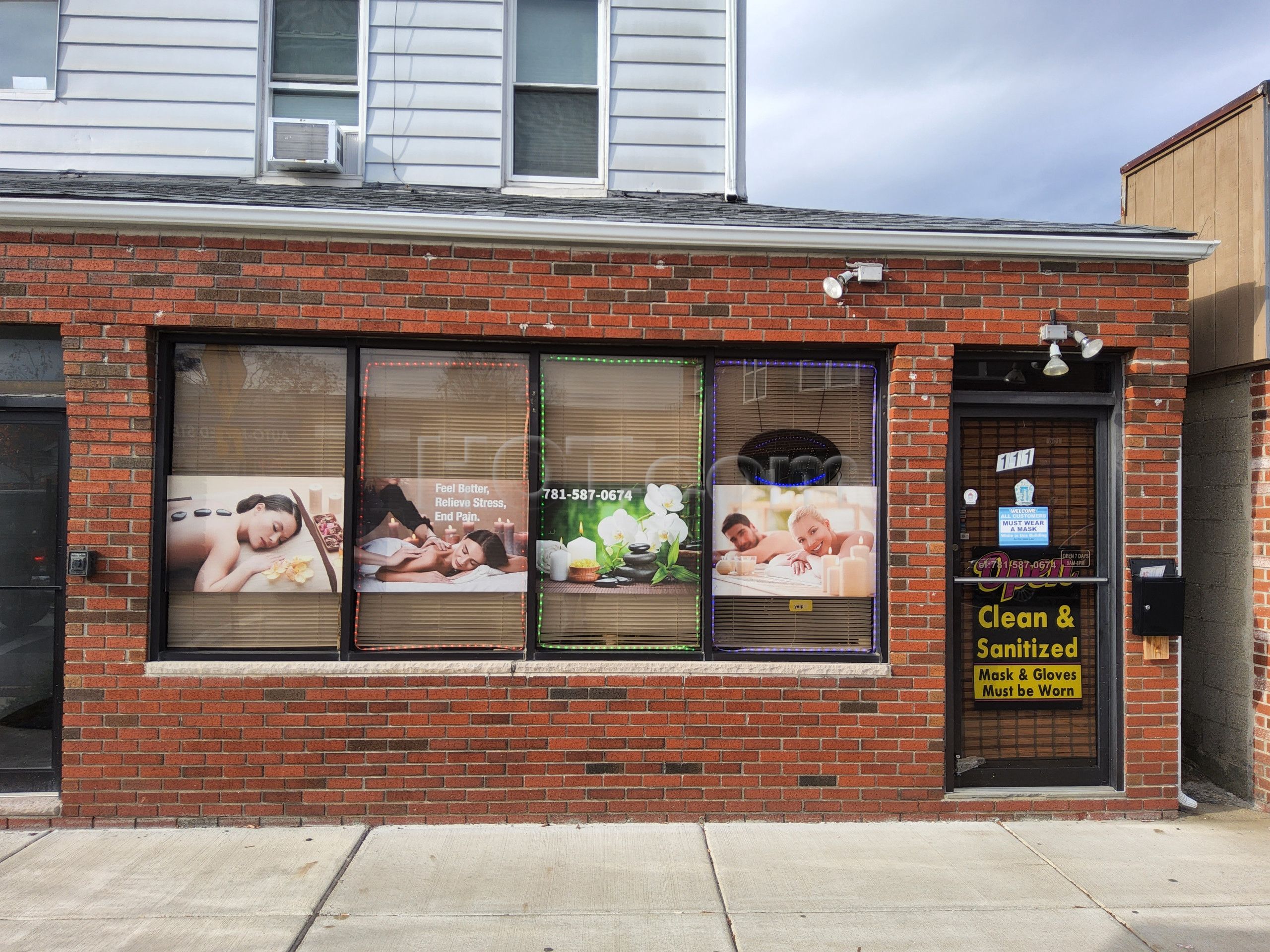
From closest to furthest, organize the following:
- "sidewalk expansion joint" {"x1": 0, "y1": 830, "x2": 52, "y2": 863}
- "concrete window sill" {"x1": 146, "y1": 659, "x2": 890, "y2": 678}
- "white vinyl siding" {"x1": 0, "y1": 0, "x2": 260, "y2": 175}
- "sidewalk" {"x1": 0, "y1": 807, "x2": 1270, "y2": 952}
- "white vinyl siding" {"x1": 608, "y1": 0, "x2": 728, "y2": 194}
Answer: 1. "sidewalk" {"x1": 0, "y1": 807, "x2": 1270, "y2": 952}
2. "sidewalk expansion joint" {"x1": 0, "y1": 830, "x2": 52, "y2": 863}
3. "concrete window sill" {"x1": 146, "y1": 659, "x2": 890, "y2": 678}
4. "white vinyl siding" {"x1": 0, "y1": 0, "x2": 260, "y2": 175}
5. "white vinyl siding" {"x1": 608, "y1": 0, "x2": 728, "y2": 194}

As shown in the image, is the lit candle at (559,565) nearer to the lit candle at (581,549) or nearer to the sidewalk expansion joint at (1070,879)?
the lit candle at (581,549)

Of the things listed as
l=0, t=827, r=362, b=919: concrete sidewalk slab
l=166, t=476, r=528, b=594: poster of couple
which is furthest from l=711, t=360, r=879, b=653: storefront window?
l=0, t=827, r=362, b=919: concrete sidewalk slab

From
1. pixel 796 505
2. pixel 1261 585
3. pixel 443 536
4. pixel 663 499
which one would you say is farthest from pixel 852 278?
pixel 1261 585

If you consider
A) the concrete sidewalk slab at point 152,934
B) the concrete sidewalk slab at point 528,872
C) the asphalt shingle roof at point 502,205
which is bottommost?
the concrete sidewalk slab at point 152,934

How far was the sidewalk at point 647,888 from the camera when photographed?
368cm

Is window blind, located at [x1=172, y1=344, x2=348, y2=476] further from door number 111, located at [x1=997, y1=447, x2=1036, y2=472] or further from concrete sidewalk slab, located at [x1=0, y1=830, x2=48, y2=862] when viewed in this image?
door number 111, located at [x1=997, y1=447, x2=1036, y2=472]

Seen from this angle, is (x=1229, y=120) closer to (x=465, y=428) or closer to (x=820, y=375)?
(x=820, y=375)

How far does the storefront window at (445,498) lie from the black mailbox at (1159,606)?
3672 millimetres

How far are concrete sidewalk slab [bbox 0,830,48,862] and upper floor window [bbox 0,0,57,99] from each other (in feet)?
17.5

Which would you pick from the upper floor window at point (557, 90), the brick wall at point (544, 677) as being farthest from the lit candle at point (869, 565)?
the upper floor window at point (557, 90)

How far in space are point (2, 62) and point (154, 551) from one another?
4.45m

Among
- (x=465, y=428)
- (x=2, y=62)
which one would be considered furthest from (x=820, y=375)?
(x=2, y=62)

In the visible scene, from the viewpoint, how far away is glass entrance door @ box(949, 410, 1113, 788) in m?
5.31

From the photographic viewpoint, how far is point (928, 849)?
15.1 ft
